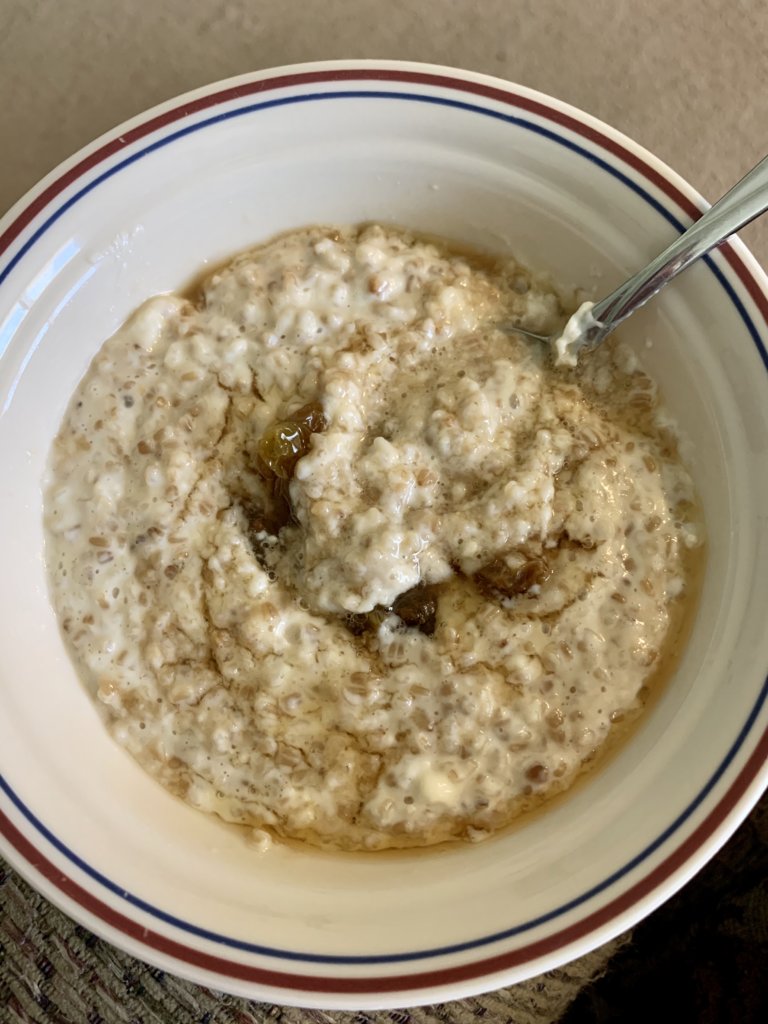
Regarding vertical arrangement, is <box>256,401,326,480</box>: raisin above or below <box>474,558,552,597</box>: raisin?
above

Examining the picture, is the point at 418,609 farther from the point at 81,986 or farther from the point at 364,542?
the point at 81,986

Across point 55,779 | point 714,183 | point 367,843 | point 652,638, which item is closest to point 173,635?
point 55,779

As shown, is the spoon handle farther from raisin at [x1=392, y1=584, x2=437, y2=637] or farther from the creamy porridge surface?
raisin at [x1=392, y1=584, x2=437, y2=637]

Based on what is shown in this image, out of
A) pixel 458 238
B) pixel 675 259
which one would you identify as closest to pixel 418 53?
pixel 458 238

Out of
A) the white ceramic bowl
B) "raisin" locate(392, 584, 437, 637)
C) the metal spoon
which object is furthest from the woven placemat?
the metal spoon

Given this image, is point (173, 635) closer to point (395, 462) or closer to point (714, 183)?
point (395, 462)

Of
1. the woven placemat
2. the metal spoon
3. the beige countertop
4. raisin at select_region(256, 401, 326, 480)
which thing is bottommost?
the woven placemat
